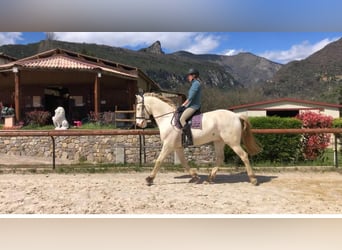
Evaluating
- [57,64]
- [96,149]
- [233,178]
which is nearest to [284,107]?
[57,64]

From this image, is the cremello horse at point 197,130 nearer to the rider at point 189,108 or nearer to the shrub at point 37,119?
the rider at point 189,108

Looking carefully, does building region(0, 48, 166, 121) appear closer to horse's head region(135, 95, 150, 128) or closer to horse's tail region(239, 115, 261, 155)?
horse's head region(135, 95, 150, 128)

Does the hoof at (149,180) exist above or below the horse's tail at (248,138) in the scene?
below

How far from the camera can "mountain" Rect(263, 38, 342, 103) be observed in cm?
4792

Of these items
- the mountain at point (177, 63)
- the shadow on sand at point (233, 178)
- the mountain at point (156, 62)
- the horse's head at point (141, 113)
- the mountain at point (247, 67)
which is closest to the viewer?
the horse's head at point (141, 113)

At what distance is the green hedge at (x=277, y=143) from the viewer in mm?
7891

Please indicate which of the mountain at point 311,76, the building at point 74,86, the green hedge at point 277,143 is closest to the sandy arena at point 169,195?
the green hedge at point 277,143

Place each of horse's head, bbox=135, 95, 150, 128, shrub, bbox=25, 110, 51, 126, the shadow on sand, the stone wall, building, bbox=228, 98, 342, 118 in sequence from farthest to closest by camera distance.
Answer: building, bbox=228, 98, 342, 118
shrub, bbox=25, 110, 51, 126
the stone wall
the shadow on sand
horse's head, bbox=135, 95, 150, 128

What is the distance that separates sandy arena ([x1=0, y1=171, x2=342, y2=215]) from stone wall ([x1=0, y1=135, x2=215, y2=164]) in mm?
3433

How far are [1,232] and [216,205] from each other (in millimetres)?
2070

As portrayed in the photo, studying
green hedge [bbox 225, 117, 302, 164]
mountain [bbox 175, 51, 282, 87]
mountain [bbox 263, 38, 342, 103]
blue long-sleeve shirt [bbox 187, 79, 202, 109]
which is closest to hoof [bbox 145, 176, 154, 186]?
blue long-sleeve shirt [bbox 187, 79, 202, 109]

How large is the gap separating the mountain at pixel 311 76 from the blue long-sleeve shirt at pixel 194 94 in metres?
42.1

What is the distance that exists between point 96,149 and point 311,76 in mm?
46352
